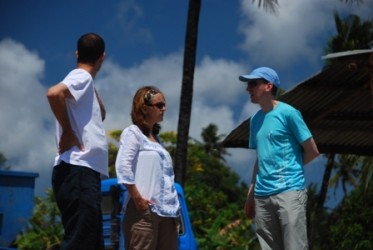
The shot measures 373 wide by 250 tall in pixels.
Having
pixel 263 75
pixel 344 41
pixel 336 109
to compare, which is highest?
pixel 344 41

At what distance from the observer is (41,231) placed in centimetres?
1738

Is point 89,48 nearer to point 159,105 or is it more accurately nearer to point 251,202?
point 159,105

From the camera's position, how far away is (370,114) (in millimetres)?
10469

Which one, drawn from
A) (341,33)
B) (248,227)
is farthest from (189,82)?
(341,33)

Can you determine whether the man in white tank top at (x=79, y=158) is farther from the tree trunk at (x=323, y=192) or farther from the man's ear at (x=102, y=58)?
the tree trunk at (x=323, y=192)

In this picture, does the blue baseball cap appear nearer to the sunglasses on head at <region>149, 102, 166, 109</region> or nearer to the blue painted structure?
the sunglasses on head at <region>149, 102, 166, 109</region>

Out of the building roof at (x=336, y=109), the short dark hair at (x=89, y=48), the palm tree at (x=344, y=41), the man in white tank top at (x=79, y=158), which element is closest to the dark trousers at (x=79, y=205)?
the man in white tank top at (x=79, y=158)

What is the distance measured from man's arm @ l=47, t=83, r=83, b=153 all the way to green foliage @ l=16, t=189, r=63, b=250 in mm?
12010

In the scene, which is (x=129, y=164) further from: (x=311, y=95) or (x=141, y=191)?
(x=311, y=95)

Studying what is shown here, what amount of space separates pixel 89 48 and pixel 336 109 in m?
6.38

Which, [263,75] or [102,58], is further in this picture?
[263,75]

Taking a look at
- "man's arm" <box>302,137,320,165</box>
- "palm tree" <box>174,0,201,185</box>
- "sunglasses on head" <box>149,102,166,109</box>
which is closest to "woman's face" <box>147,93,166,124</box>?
"sunglasses on head" <box>149,102,166,109</box>

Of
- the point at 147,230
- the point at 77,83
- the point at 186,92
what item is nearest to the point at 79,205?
the point at 77,83

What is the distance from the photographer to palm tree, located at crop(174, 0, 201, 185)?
52.1ft
